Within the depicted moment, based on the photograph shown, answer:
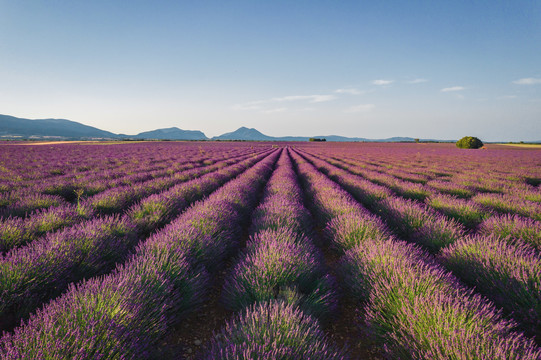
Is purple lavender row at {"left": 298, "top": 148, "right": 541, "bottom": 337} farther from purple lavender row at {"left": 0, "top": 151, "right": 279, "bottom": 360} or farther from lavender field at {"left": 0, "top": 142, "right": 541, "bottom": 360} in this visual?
purple lavender row at {"left": 0, "top": 151, "right": 279, "bottom": 360}

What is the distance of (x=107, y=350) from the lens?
4.41 feet

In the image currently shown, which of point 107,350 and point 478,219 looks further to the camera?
point 478,219

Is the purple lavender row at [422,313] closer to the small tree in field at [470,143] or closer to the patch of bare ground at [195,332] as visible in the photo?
the patch of bare ground at [195,332]

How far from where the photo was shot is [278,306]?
1704mm

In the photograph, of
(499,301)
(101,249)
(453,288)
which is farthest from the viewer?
(101,249)

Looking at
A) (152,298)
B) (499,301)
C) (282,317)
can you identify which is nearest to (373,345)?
(282,317)

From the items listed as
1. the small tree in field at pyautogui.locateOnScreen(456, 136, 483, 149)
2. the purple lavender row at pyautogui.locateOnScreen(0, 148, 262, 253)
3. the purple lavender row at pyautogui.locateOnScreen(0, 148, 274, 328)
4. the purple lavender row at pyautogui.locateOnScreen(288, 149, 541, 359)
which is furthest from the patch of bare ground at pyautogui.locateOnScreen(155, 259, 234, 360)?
the small tree in field at pyautogui.locateOnScreen(456, 136, 483, 149)

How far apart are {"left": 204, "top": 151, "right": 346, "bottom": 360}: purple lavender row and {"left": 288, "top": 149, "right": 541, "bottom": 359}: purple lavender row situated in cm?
39

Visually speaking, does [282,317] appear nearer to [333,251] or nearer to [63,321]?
[63,321]

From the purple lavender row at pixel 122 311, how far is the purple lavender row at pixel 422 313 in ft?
5.58

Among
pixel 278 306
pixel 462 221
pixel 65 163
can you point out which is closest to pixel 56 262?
pixel 278 306

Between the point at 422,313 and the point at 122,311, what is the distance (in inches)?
84.0

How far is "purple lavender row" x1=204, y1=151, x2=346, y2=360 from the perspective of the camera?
1.38 m

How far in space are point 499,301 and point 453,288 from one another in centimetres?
65
